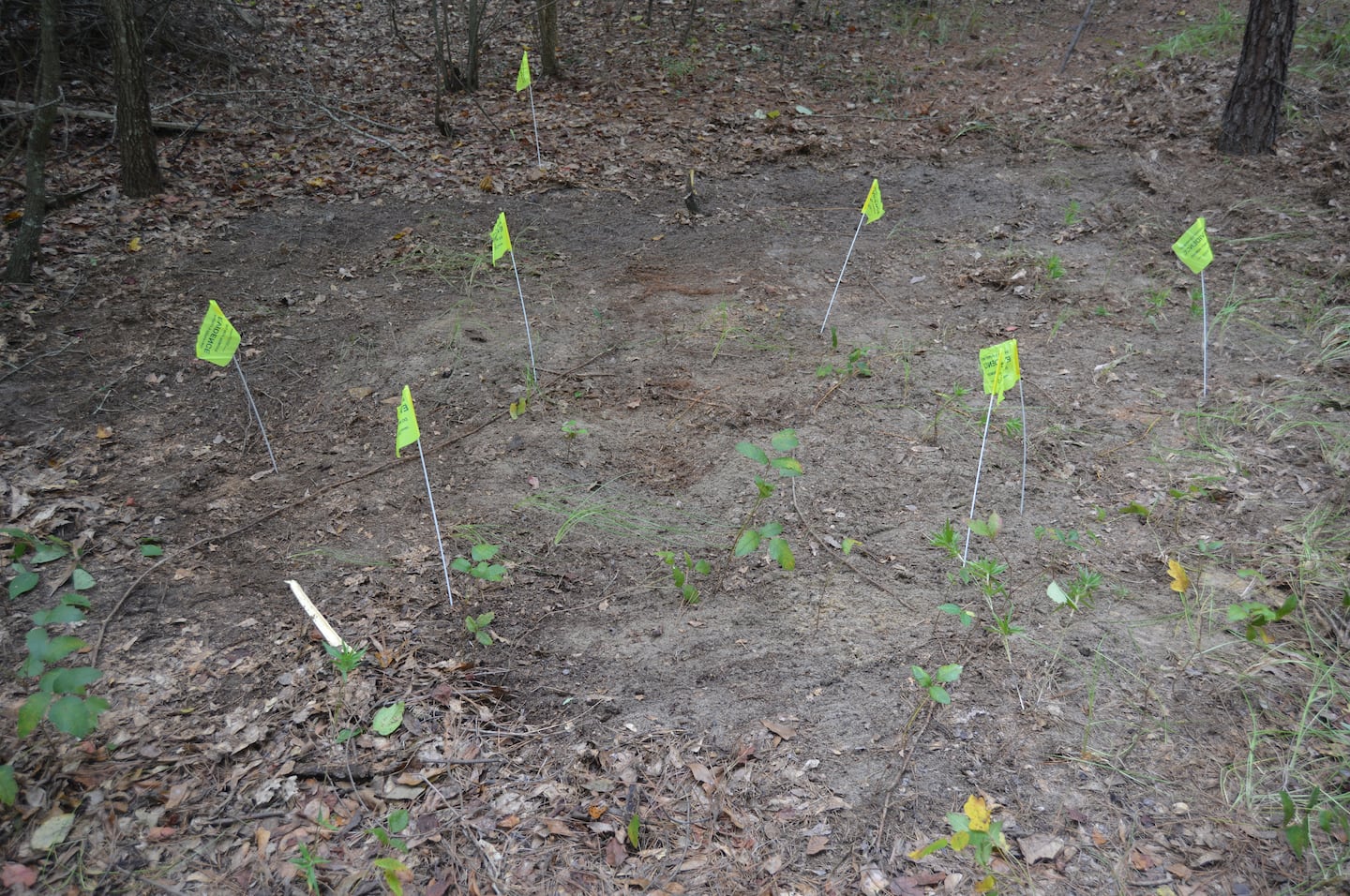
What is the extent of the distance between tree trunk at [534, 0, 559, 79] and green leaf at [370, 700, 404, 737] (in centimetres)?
661

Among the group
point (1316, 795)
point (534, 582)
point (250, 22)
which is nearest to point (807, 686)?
point (534, 582)

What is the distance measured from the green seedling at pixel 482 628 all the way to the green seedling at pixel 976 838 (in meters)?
1.44

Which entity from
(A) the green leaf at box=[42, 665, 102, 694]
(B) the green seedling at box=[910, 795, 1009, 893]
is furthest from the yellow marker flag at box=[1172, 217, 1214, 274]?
(A) the green leaf at box=[42, 665, 102, 694]

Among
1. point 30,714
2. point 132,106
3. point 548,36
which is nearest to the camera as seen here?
point 30,714

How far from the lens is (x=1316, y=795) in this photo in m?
2.05

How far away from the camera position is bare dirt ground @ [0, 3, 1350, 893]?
2102mm

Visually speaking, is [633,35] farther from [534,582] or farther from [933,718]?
[933,718]

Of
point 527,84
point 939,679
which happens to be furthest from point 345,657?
point 527,84

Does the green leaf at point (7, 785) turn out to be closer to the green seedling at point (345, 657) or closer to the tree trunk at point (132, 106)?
the green seedling at point (345, 657)

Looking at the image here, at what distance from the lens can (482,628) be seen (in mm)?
2676

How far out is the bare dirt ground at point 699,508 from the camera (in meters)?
2.10

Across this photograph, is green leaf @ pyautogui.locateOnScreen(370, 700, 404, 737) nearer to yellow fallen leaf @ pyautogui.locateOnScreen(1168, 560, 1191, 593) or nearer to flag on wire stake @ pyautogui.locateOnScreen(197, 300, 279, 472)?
flag on wire stake @ pyautogui.locateOnScreen(197, 300, 279, 472)

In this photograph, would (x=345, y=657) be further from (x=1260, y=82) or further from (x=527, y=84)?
(x=1260, y=82)

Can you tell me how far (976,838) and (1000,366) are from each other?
165 centimetres
